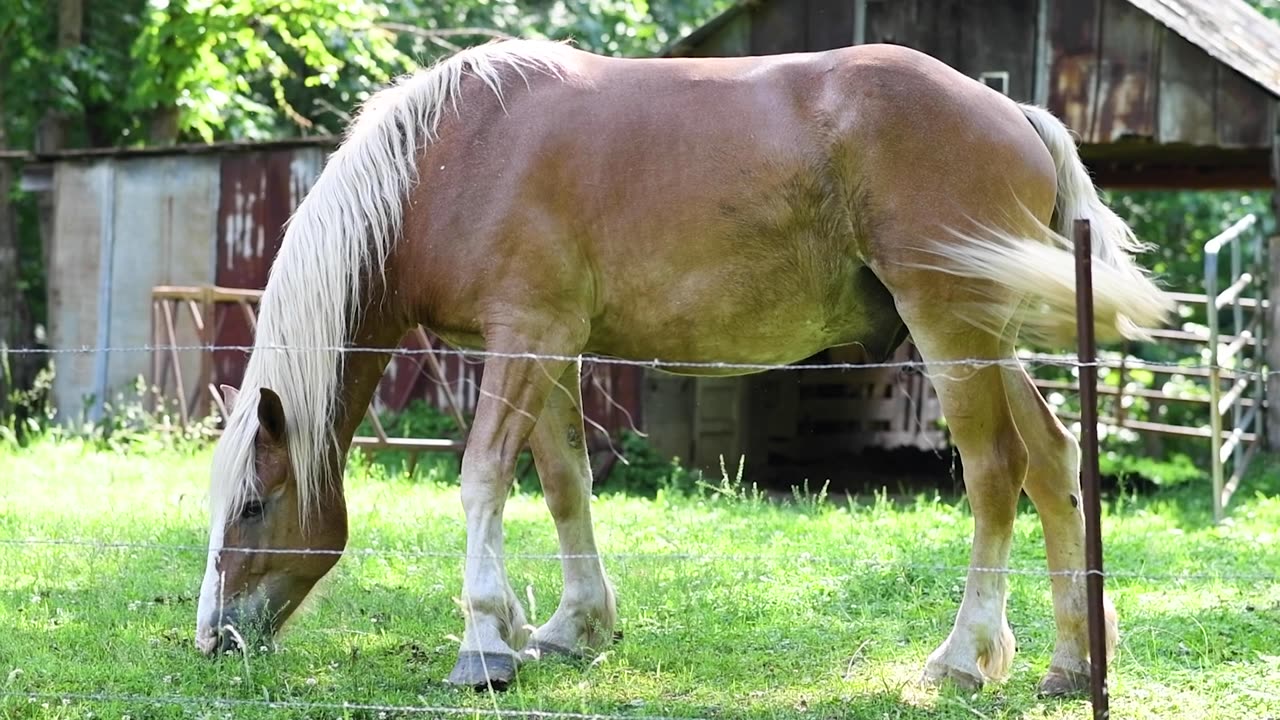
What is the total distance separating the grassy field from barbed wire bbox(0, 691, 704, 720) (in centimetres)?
1

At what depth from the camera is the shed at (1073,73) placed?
376 inches

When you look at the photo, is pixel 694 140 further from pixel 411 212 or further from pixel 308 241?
pixel 308 241

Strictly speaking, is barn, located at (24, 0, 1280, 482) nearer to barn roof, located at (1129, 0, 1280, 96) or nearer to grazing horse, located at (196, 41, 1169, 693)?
barn roof, located at (1129, 0, 1280, 96)

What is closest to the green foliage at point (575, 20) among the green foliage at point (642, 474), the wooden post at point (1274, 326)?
the green foliage at point (642, 474)

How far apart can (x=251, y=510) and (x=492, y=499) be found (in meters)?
0.87

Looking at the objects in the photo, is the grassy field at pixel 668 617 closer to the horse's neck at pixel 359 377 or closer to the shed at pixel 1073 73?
the horse's neck at pixel 359 377

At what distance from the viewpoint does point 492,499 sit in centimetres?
432

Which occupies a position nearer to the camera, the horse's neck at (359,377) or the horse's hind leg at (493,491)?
the horse's hind leg at (493,491)

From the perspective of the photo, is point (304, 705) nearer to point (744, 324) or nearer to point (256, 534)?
point (256, 534)

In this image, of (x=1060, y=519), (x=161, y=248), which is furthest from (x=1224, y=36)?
(x=161, y=248)

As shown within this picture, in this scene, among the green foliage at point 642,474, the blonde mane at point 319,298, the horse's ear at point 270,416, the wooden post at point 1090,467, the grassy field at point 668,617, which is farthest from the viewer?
the green foliage at point 642,474

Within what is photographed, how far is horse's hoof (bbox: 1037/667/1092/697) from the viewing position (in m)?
4.27

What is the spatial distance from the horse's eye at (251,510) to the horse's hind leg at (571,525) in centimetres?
101

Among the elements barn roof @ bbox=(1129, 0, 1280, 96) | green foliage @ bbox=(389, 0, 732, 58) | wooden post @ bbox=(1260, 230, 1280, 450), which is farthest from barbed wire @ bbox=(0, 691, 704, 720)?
green foliage @ bbox=(389, 0, 732, 58)
